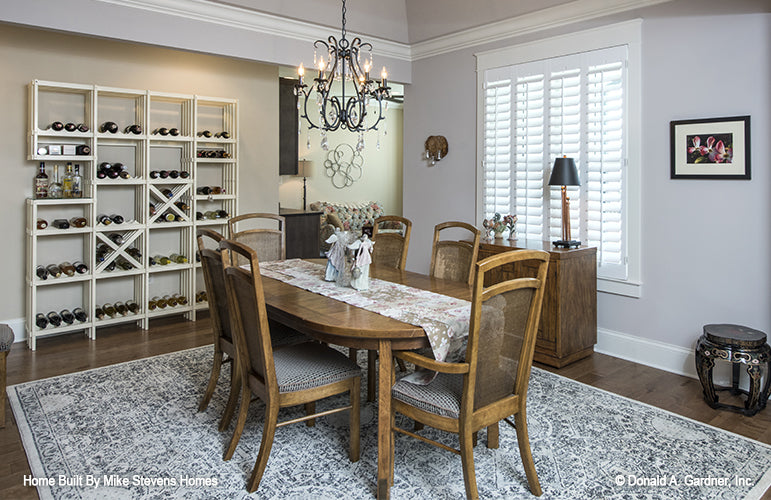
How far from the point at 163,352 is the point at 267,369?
230 centimetres

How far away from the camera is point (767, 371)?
3.23 meters

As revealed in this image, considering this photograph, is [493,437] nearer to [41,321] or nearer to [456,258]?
[456,258]

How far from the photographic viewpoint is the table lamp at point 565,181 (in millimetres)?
4113

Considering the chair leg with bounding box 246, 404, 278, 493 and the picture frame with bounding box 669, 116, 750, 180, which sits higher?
the picture frame with bounding box 669, 116, 750, 180

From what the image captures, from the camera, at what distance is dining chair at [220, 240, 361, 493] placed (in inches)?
91.1

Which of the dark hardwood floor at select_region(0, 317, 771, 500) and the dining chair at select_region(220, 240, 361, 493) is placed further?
the dark hardwood floor at select_region(0, 317, 771, 500)

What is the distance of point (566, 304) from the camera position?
12.9 ft

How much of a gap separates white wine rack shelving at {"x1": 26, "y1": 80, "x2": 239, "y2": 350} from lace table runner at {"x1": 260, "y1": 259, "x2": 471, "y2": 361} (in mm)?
1961

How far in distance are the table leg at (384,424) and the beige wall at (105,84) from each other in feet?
12.3

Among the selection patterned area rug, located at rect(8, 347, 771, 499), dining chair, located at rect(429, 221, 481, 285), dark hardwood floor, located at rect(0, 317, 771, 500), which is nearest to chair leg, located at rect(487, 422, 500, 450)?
patterned area rug, located at rect(8, 347, 771, 499)

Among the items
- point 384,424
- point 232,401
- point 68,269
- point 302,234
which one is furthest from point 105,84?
point 384,424

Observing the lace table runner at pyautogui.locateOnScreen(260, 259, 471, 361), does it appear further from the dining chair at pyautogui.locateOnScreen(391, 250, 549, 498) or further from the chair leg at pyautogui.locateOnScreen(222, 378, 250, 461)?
the chair leg at pyautogui.locateOnScreen(222, 378, 250, 461)

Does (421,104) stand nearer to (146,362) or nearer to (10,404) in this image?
(146,362)

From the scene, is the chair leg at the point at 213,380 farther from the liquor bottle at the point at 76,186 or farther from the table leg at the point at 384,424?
the liquor bottle at the point at 76,186
